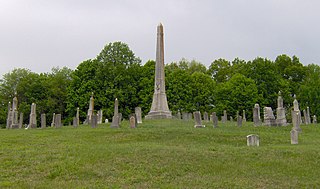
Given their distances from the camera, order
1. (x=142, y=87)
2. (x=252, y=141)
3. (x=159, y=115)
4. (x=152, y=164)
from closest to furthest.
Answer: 1. (x=152, y=164)
2. (x=252, y=141)
3. (x=159, y=115)
4. (x=142, y=87)

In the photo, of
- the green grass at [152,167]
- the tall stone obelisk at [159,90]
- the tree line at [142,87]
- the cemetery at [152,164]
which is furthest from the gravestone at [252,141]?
the tree line at [142,87]

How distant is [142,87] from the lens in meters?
43.2

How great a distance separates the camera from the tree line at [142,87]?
137 feet

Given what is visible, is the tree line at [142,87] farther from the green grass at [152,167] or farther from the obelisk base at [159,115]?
the green grass at [152,167]

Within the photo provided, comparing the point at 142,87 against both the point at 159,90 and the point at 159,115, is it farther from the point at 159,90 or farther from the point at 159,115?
the point at 159,115

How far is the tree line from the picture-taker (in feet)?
137

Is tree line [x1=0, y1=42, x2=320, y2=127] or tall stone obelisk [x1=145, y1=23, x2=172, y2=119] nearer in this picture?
tall stone obelisk [x1=145, y1=23, x2=172, y2=119]

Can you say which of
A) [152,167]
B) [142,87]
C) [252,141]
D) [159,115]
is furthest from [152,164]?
[142,87]

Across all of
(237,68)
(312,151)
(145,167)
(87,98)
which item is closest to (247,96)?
(237,68)

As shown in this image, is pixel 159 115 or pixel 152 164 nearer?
pixel 152 164

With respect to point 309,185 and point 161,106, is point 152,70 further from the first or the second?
point 309,185

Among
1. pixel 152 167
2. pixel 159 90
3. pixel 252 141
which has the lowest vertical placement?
pixel 152 167

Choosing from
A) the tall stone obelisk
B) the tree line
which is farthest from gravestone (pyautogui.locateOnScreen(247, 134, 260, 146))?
the tree line

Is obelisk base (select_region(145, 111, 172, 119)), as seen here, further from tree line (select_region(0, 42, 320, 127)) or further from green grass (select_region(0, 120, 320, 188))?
green grass (select_region(0, 120, 320, 188))
